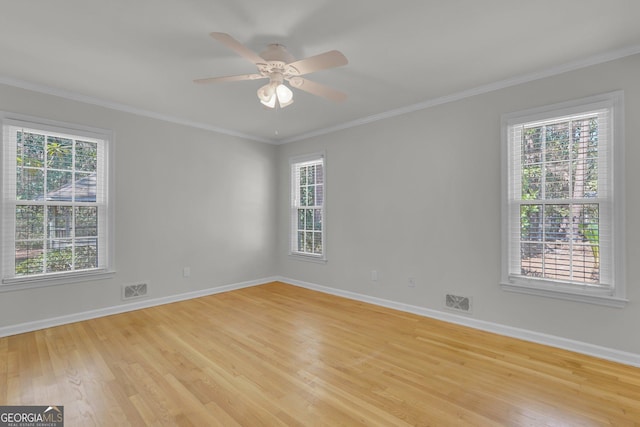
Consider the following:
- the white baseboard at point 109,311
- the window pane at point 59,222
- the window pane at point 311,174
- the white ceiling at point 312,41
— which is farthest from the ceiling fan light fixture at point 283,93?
the white baseboard at point 109,311

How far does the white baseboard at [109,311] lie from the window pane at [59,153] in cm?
171

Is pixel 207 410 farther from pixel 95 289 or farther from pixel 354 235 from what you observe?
pixel 354 235

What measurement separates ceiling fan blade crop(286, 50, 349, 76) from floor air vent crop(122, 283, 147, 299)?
11.2ft

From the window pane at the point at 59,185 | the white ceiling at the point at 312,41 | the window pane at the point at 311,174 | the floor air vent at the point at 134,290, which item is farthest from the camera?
the window pane at the point at 311,174

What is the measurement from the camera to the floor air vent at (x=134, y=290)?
400cm

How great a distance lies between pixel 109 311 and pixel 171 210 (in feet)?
4.82

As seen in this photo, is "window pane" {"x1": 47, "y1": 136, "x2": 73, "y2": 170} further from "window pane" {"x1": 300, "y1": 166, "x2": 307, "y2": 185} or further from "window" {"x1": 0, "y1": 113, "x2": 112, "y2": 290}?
"window pane" {"x1": 300, "y1": 166, "x2": 307, "y2": 185}

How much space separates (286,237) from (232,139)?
1.92 metres

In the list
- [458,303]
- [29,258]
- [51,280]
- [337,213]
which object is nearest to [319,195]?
[337,213]

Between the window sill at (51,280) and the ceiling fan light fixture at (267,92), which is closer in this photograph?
the ceiling fan light fixture at (267,92)

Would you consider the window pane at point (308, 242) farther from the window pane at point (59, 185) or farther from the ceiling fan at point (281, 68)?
the window pane at point (59, 185)

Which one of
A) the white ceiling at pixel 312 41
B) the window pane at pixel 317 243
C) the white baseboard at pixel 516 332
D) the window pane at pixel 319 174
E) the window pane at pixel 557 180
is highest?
the white ceiling at pixel 312 41

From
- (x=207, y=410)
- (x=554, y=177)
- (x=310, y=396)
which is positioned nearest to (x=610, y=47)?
(x=554, y=177)

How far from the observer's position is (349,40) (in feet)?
8.04
